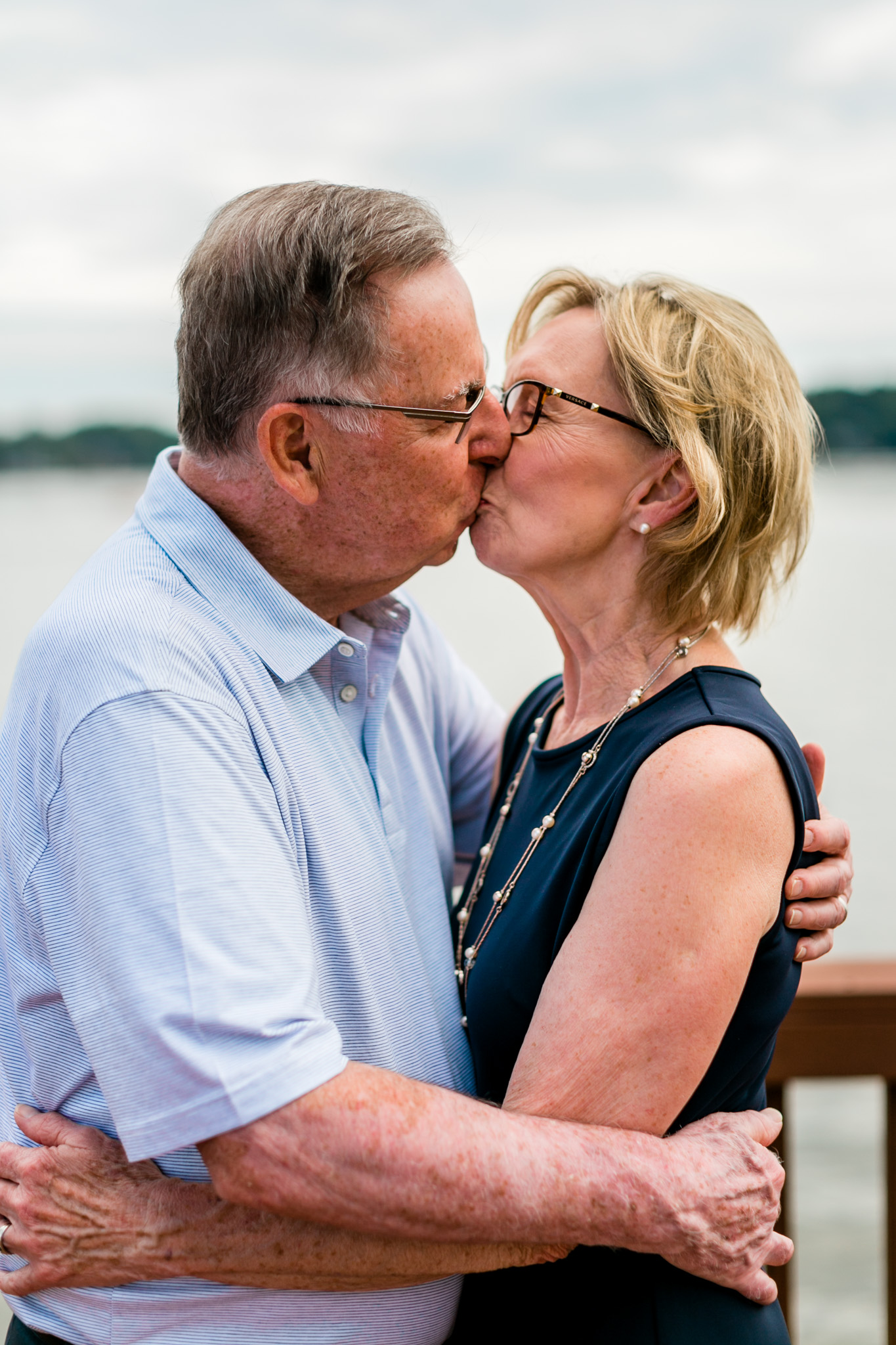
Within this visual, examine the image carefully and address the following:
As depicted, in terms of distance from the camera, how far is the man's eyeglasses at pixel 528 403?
1.56 meters

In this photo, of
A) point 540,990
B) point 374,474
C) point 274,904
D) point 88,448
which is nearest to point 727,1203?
point 540,990

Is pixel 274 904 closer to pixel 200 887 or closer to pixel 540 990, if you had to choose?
pixel 200 887

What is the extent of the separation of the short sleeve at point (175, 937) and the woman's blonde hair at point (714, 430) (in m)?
0.77

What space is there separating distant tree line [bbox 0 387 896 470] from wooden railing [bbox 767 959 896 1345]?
104 centimetres

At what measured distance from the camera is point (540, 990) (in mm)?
1390

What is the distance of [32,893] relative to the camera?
1190mm

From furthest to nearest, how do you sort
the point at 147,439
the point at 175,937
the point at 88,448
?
1. the point at 88,448
2. the point at 147,439
3. the point at 175,937

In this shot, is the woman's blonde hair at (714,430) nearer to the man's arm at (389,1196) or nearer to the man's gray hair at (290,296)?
the man's gray hair at (290,296)

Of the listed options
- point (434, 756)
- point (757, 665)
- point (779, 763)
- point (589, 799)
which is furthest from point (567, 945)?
point (757, 665)

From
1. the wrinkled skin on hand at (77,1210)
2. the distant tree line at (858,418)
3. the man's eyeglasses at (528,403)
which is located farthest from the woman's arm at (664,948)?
the distant tree line at (858,418)

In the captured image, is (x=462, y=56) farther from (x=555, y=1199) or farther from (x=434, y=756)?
(x=555, y=1199)

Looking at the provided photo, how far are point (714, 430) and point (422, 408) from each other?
44 cm

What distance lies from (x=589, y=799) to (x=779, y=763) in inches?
11.0

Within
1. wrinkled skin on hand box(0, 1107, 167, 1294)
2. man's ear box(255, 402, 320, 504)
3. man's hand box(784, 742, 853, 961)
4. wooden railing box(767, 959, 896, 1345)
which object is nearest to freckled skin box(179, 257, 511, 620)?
man's ear box(255, 402, 320, 504)
